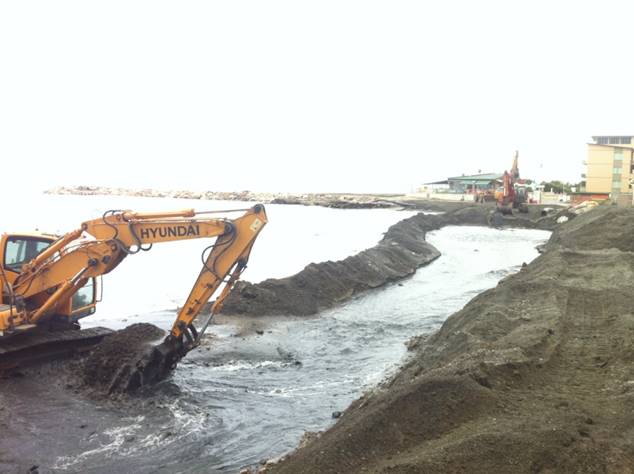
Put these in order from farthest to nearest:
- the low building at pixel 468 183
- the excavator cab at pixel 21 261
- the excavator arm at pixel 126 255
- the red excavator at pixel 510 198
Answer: the low building at pixel 468 183 < the red excavator at pixel 510 198 < the excavator cab at pixel 21 261 < the excavator arm at pixel 126 255

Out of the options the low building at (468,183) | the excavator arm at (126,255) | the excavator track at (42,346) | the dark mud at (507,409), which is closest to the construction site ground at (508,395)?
the dark mud at (507,409)

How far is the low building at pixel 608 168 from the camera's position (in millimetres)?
72375

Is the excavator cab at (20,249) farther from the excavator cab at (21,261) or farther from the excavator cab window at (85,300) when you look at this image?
the excavator cab window at (85,300)

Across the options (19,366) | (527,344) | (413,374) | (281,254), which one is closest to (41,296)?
(19,366)

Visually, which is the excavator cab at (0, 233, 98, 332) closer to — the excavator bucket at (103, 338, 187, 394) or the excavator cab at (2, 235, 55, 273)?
the excavator cab at (2, 235, 55, 273)

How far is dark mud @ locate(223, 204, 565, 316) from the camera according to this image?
17223 millimetres

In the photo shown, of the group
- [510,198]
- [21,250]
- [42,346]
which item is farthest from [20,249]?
[510,198]

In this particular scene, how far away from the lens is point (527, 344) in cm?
864

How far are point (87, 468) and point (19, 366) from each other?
373 centimetres

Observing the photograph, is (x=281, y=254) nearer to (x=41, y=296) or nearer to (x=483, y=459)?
(x=41, y=296)

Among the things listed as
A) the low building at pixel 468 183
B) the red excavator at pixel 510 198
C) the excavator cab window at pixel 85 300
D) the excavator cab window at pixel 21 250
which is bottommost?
the excavator cab window at pixel 85 300

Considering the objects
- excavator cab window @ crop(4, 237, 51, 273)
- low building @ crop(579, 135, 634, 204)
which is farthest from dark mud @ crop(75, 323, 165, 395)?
low building @ crop(579, 135, 634, 204)

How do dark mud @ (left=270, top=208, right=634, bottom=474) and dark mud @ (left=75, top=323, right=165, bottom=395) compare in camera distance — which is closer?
dark mud @ (left=270, top=208, right=634, bottom=474)

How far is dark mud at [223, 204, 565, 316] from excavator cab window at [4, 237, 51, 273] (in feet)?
21.0
